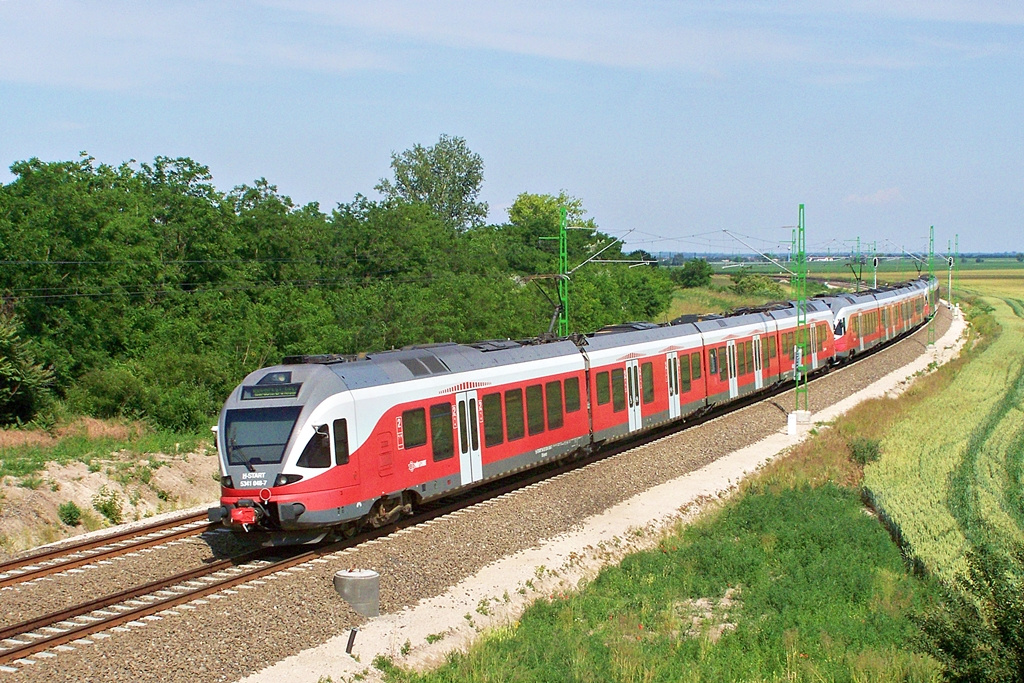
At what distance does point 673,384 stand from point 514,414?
9.22 metres

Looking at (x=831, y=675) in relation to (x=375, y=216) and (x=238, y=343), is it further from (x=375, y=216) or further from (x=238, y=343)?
(x=375, y=216)

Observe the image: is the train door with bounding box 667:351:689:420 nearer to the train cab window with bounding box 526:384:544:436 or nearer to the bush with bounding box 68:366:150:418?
the train cab window with bounding box 526:384:544:436

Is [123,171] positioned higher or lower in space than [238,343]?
higher

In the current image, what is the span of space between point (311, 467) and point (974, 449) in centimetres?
1976

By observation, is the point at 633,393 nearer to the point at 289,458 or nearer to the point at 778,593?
the point at 778,593

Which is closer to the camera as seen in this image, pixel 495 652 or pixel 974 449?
pixel 495 652

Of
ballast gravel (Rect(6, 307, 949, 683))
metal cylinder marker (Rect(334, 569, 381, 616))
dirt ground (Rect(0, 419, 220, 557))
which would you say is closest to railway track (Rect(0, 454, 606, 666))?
ballast gravel (Rect(6, 307, 949, 683))

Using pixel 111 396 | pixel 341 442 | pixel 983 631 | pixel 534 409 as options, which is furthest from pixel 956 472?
pixel 111 396

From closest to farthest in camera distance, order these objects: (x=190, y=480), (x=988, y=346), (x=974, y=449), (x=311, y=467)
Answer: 1. (x=311, y=467)
2. (x=190, y=480)
3. (x=974, y=449)
4. (x=988, y=346)

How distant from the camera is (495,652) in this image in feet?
44.1

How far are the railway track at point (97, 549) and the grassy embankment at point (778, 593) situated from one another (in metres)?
6.71

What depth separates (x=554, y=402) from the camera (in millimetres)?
23516

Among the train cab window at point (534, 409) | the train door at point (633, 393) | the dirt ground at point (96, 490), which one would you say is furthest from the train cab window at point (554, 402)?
the dirt ground at point (96, 490)

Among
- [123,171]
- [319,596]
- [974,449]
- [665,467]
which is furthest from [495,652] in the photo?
[123,171]
